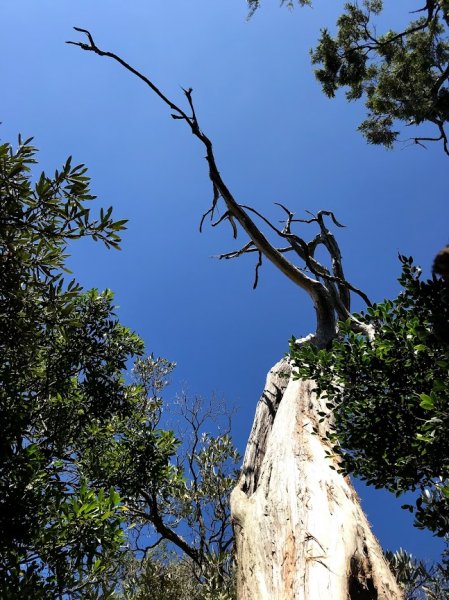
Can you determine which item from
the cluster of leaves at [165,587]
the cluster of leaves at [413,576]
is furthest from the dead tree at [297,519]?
the cluster of leaves at [413,576]

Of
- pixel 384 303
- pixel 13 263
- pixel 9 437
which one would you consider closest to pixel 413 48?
pixel 384 303

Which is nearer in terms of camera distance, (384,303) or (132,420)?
(384,303)

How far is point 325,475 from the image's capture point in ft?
13.4

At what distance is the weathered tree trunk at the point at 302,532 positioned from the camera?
9.48 feet

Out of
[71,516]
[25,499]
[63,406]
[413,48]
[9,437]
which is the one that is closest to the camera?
[71,516]

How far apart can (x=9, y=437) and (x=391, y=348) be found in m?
4.17

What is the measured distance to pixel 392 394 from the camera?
13.3ft

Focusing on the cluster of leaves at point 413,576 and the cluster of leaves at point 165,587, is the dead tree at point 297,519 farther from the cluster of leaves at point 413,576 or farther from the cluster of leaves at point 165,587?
the cluster of leaves at point 413,576

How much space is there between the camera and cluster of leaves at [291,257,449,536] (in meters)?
3.77

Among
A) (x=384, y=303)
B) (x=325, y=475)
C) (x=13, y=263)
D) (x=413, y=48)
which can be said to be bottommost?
(x=325, y=475)

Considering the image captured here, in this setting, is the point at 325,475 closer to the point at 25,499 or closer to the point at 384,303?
the point at 384,303

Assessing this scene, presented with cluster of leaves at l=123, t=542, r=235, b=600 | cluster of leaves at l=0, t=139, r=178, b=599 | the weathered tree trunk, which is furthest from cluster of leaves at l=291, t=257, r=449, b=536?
cluster of leaves at l=123, t=542, r=235, b=600

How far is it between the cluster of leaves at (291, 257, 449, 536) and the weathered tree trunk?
379 mm

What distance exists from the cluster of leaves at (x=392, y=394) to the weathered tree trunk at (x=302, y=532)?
14.9 inches
